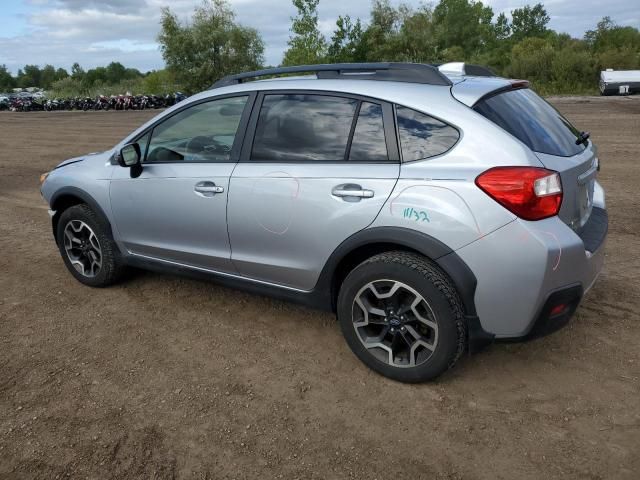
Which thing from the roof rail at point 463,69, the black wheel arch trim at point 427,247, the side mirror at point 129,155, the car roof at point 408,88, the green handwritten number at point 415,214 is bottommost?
the black wheel arch trim at point 427,247

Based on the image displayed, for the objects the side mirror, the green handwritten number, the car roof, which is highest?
the car roof

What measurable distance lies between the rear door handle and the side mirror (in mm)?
1681

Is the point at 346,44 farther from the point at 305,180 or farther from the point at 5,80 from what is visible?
the point at 5,80

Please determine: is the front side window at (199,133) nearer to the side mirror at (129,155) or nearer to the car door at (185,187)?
the car door at (185,187)

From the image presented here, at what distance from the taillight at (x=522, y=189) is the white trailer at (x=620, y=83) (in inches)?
1232

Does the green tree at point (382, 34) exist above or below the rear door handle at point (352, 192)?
above

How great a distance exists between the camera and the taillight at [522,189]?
2.67 m

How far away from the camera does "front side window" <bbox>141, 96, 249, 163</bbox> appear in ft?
12.2

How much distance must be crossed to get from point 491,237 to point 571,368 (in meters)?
1.17

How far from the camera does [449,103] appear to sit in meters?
2.96

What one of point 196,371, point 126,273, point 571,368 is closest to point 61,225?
point 126,273

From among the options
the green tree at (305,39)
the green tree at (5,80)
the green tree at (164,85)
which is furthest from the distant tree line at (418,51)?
the green tree at (5,80)

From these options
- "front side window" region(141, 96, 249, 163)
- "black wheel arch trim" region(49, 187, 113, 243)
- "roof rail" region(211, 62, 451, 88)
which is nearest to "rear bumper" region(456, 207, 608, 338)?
"roof rail" region(211, 62, 451, 88)

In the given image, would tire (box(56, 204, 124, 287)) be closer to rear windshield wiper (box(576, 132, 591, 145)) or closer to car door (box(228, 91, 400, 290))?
car door (box(228, 91, 400, 290))
